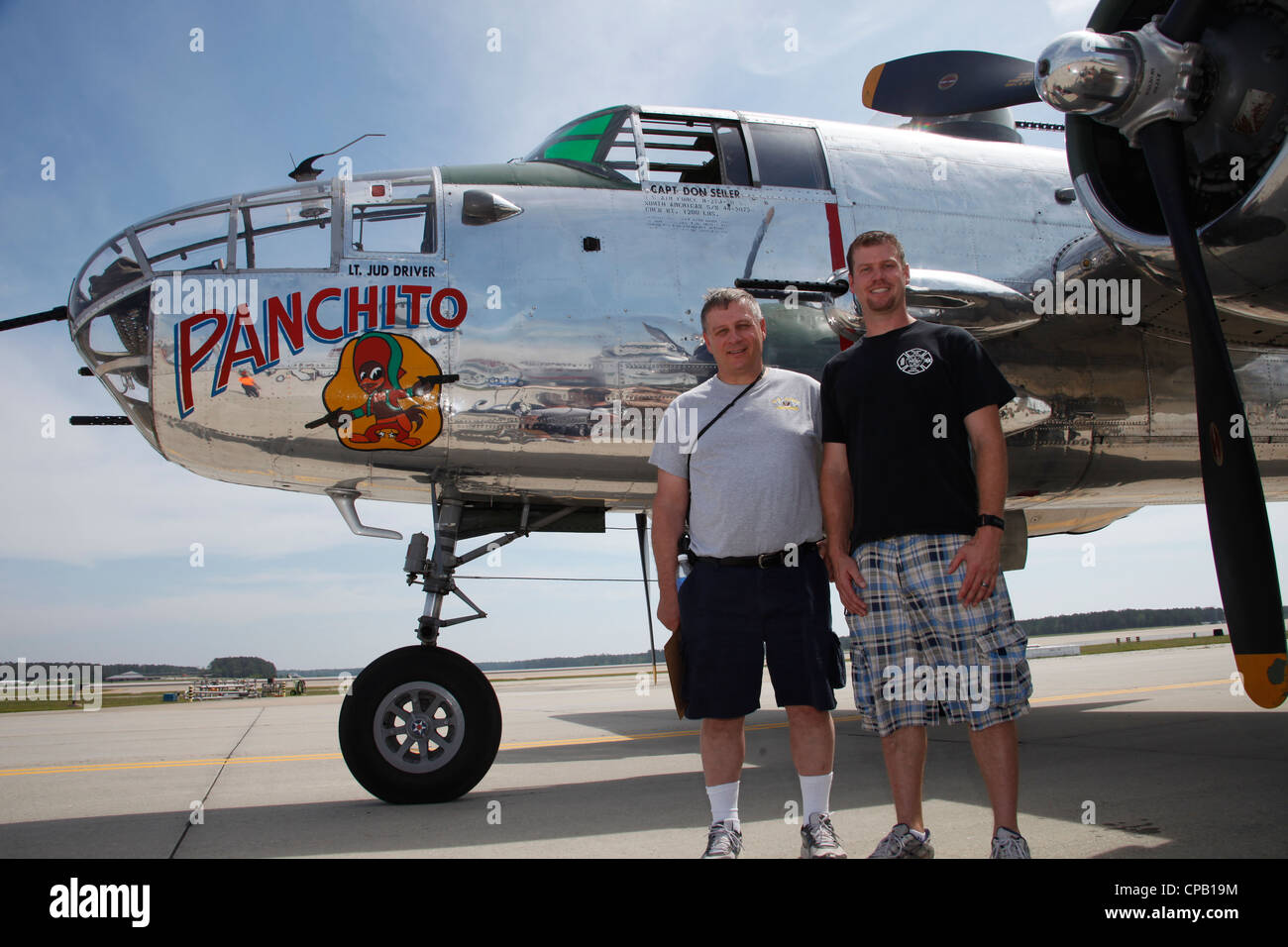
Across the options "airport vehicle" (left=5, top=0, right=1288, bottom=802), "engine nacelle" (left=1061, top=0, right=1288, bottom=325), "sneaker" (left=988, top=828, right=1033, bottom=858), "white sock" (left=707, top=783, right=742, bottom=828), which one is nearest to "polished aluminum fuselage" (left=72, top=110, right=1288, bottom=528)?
"airport vehicle" (left=5, top=0, right=1288, bottom=802)

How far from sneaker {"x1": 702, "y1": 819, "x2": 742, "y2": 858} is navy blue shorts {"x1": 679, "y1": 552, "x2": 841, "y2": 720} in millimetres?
393

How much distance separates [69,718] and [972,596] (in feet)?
58.4

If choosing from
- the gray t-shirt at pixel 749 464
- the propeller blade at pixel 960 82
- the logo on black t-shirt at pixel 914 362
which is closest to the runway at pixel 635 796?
the gray t-shirt at pixel 749 464

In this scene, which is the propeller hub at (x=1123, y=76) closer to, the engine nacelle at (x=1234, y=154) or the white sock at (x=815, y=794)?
the engine nacelle at (x=1234, y=154)

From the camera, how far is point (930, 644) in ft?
11.2

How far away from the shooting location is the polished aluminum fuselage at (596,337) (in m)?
5.56

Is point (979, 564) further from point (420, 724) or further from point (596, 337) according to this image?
point (420, 724)

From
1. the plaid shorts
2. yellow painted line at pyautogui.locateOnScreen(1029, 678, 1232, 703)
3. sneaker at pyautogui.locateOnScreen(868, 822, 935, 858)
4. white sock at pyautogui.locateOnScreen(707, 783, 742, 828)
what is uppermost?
the plaid shorts

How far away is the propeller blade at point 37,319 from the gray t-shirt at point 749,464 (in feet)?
Result: 14.1

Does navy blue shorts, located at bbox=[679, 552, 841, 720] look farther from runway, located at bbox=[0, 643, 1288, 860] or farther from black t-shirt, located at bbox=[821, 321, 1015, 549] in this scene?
runway, located at bbox=[0, 643, 1288, 860]

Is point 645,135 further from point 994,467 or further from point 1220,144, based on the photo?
point 994,467

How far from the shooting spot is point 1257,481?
12.6ft

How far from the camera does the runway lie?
4188 millimetres
